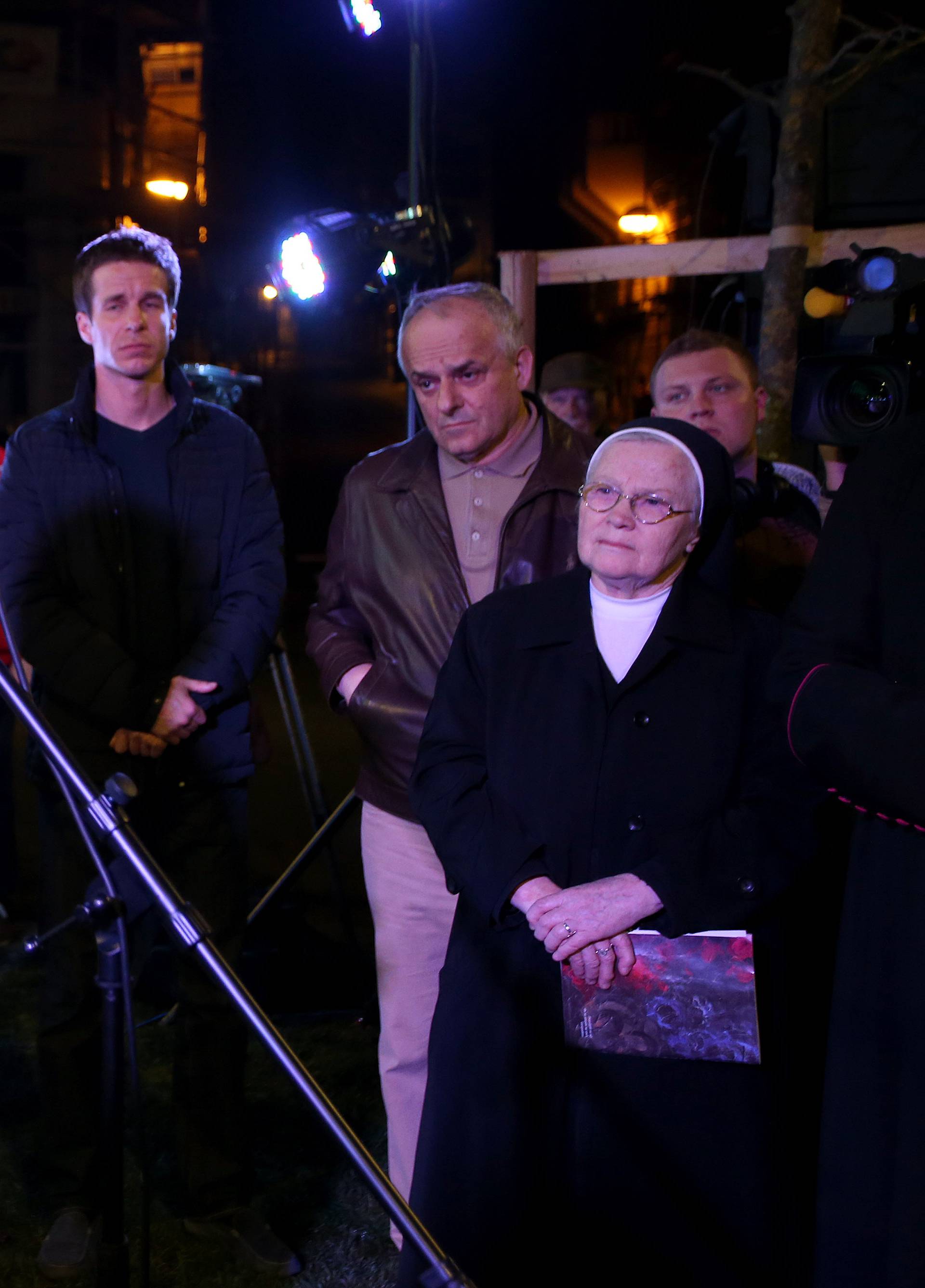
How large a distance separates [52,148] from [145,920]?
18.4 meters

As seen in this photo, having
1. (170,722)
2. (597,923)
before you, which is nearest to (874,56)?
(170,722)

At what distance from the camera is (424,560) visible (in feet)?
8.23

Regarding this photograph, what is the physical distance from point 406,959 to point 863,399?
4.86 feet

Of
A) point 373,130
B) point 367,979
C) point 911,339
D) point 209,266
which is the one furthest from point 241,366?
point 911,339

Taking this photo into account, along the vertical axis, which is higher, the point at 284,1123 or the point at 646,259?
the point at 646,259

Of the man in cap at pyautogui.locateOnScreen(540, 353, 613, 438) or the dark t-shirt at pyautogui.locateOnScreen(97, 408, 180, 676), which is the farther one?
the man in cap at pyautogui.locateOnScreen(540, 353, 613, 438)

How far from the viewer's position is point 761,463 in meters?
2.97

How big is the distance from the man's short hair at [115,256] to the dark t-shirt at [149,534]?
289mm

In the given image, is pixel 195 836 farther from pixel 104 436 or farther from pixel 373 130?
pixel 373 130

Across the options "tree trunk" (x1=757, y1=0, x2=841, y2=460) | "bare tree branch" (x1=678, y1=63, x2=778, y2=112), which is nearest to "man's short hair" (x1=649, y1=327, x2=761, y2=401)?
"tree trunk" (x1=757, y1=0, x2=841, y2=460)

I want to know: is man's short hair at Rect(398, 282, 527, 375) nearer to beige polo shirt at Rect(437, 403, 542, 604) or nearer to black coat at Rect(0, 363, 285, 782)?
beige polo shirt at Rect(437, 403, 542, 604)

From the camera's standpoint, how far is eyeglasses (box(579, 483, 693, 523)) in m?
1.91

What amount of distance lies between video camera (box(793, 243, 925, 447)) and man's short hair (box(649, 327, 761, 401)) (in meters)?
0.69

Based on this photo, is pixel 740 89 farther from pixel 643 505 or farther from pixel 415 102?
pixel 643 505
